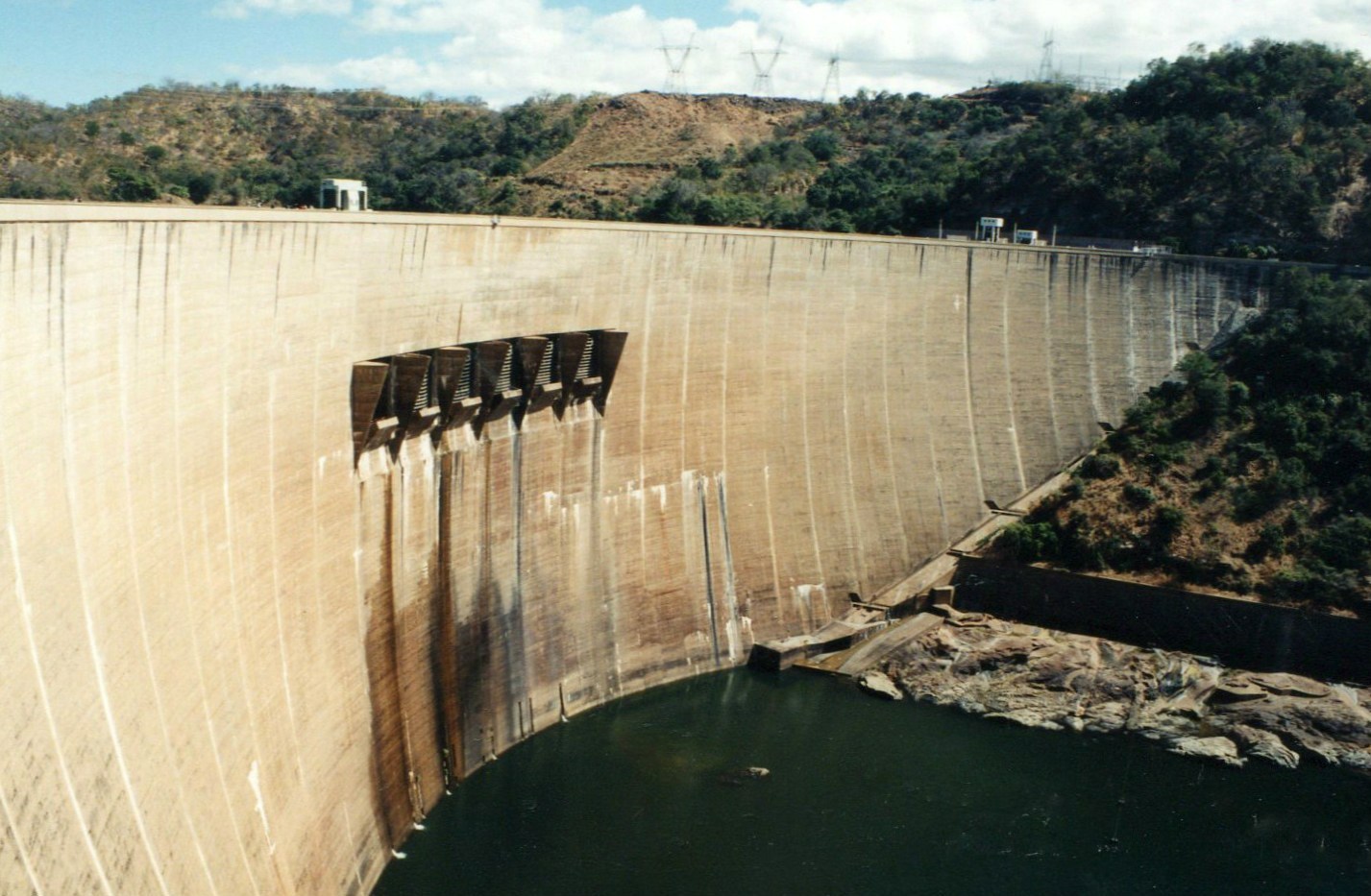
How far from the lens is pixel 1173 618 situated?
30.9 meters

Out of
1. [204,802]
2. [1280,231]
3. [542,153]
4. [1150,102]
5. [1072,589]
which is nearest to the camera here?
[204,802]

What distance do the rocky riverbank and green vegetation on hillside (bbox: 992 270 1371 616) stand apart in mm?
2102

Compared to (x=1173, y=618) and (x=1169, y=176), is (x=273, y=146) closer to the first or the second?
(x=1169, y=176)

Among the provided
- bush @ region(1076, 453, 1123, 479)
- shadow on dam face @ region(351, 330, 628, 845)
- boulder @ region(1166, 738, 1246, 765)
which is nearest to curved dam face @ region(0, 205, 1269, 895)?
shadow on dam face @ region(351, 330, 628, 845)

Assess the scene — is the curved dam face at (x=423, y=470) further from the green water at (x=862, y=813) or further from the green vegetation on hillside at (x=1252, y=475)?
the green vegetation on hillside at (x=1252, y=475)

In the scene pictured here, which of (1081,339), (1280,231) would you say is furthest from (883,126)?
(1081,339)

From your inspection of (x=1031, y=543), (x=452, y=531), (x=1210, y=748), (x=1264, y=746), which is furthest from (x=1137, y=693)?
(x=452, y=531)

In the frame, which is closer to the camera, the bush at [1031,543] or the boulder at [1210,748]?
the boulder at [1210,748]

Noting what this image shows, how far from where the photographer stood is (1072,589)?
105ft

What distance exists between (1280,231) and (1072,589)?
57.1 ft

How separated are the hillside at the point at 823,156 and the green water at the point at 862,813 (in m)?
21.2

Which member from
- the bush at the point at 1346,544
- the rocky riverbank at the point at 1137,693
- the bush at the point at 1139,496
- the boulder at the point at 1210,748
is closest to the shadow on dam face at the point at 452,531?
the rocky riverbank at the point at 1137,693

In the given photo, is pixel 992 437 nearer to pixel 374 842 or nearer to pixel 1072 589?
pixel 1072 589

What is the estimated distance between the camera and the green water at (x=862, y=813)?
70.9ft
